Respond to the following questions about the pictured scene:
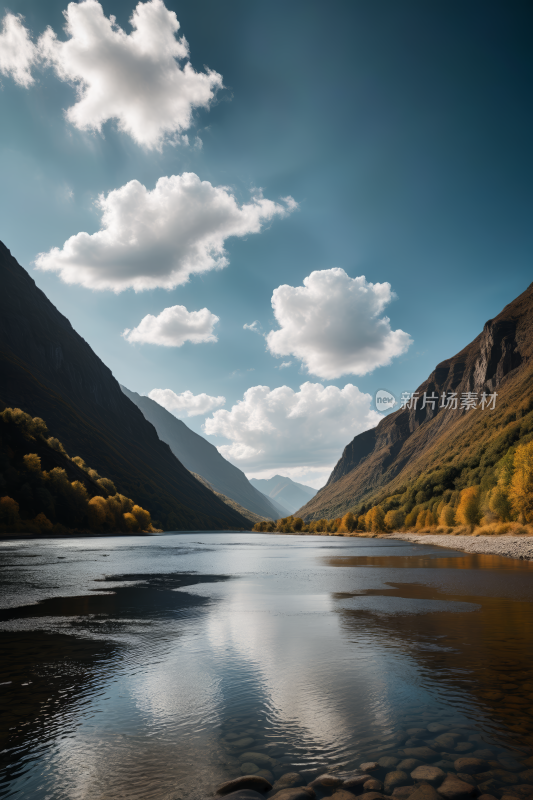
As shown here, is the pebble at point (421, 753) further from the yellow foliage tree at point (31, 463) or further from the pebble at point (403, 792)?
the yellow foliage tree at point (31, 463)

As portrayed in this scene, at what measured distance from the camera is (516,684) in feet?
40.2

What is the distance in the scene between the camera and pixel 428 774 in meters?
7.67

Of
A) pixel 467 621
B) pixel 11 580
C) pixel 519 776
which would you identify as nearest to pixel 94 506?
pixel 11 580

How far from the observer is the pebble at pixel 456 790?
695 centimetres

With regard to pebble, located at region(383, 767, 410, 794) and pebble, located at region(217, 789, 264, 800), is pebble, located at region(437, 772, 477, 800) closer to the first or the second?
pebble, located at region(383, 767, 410, 794)

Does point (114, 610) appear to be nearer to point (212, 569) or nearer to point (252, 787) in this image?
point (252, 787)

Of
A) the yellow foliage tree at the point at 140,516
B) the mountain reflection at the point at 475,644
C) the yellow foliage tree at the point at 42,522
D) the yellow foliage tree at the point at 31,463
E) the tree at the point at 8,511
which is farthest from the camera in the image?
the yellow foliage tree at the point at 140,516

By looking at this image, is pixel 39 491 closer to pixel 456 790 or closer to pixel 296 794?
pixel 296 794

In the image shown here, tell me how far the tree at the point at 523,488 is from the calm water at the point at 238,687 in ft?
202

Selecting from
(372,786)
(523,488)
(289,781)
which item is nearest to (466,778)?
(372,786)

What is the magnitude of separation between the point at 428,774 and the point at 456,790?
2.23 feet

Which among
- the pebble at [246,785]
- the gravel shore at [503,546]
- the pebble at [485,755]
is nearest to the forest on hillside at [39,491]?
the gravel shore at [503,546]

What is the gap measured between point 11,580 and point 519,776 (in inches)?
1484

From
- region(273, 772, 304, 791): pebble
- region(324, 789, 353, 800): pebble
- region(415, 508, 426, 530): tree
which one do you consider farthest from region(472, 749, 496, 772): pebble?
region(415, 508, 426, 530): tree
